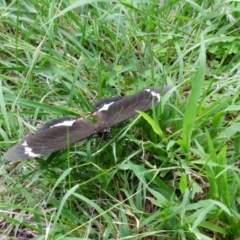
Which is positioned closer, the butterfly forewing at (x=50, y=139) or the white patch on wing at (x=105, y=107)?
the butterfly forewing at (x=50, y=139)

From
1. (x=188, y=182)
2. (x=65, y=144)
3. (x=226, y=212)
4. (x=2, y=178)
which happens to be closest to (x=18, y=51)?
(x=2, y=178)

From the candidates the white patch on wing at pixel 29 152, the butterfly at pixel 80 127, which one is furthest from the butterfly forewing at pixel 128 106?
the white patch on wing at pixel 29 152

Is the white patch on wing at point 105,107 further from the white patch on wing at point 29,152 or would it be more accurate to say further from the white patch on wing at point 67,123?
the white patch on wing at point 29,152

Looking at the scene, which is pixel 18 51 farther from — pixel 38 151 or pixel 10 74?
pixel 38 151

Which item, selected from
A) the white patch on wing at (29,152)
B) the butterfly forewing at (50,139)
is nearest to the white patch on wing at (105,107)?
the butterfly forewing at (50,139)

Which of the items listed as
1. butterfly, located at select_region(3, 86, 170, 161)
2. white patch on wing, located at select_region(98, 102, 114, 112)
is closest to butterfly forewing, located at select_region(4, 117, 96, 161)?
butterfly, located at select_region(3, 86, 170, 161)

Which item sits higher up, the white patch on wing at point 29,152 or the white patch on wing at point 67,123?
the white patch on wing at point 67,123

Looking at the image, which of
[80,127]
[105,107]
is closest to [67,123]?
[80,127]
